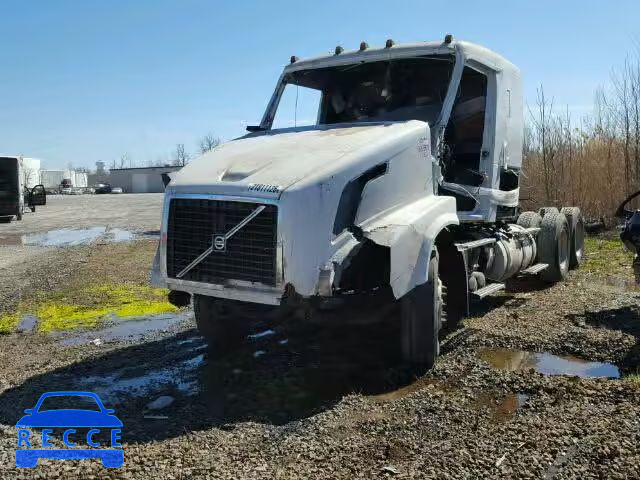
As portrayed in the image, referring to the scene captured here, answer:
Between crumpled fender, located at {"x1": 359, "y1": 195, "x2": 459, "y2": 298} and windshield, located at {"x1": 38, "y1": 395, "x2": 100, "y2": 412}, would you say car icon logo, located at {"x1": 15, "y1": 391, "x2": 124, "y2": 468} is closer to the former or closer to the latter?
windshield, located at {"x1": 38, "y1": 395, "x2": 100, "y2": 412}

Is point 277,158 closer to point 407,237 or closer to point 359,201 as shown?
point 359,201

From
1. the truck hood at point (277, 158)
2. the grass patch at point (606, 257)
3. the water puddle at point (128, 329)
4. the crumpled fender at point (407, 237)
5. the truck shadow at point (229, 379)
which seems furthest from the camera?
the grass patch at point (606, 257)

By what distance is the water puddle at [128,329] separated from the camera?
6.98m

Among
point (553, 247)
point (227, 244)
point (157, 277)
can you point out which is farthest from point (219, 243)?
point (553, 247)

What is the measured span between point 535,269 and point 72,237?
14.9 metres

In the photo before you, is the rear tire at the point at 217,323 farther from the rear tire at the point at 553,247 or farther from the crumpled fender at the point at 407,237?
the rear tire at the point at 553,247

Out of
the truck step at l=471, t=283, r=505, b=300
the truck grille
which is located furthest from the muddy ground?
the truck grille

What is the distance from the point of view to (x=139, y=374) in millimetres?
5707

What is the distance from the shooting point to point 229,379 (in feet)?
17.9

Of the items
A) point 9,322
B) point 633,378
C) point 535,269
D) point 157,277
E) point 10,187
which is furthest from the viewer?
point 10,187

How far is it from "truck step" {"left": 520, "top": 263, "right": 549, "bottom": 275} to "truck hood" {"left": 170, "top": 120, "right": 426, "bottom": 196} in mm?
4059

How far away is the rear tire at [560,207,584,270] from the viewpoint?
427 inches

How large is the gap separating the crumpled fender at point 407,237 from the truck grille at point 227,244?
0.78m

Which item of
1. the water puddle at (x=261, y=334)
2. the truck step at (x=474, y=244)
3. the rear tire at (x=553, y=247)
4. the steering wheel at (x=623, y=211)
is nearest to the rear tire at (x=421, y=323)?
the truck step at (x=474, y=244)
